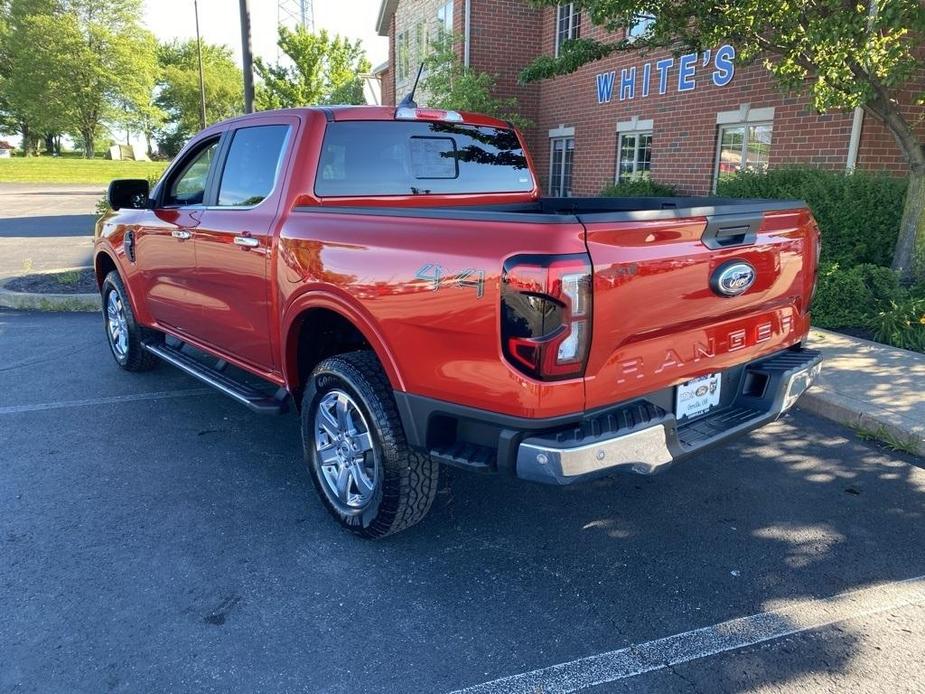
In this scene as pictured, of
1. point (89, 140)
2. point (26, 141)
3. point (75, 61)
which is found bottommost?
point (89, 140)

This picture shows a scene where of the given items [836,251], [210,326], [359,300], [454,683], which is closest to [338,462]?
[359,300]

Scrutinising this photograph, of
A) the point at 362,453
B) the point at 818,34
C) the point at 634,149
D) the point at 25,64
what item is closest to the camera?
the point at 362,453

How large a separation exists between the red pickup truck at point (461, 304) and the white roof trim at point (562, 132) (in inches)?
434

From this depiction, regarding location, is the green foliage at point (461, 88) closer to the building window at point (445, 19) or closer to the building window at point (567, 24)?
the building window at point (445, 19)

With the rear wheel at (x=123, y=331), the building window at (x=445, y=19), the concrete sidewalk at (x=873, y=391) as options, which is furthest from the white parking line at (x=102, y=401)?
the building window at (x=445, y=19)

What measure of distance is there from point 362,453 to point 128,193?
3318 mm

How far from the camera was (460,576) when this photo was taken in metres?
3.20

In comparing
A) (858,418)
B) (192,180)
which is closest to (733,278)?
(858,418)

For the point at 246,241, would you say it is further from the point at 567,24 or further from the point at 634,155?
the point at 567,24

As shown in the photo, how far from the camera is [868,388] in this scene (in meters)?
5.34

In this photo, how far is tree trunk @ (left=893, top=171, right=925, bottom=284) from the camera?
713cm

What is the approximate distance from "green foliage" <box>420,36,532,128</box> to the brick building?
0.41 meters

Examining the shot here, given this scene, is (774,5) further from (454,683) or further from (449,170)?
(454,683)

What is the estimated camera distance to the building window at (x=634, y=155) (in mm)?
13012
